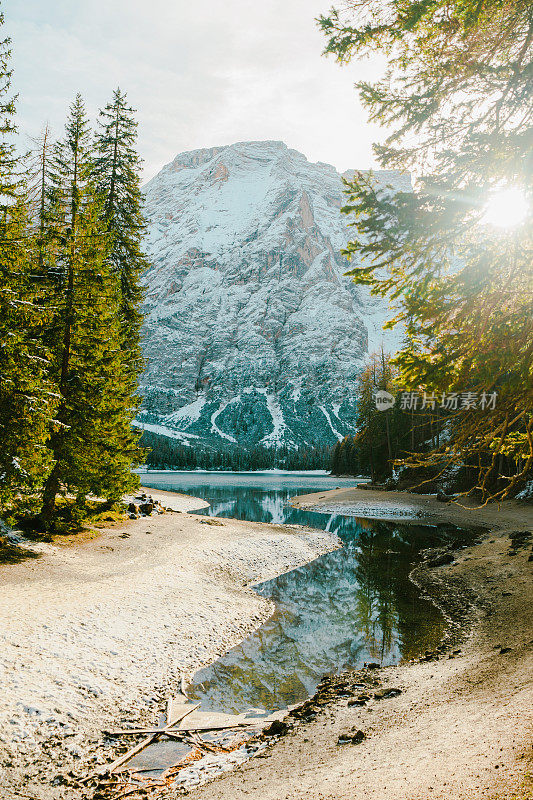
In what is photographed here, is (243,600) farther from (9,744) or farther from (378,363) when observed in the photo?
(378,363)

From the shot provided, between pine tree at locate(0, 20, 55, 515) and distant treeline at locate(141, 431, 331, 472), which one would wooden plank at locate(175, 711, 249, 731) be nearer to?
pine tree at locate(0, 20, 55, 515)

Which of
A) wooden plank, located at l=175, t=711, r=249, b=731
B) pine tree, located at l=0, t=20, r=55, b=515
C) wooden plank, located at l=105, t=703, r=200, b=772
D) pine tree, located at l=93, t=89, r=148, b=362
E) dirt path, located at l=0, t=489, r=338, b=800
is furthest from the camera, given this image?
pine tree, located at l=93, t=89, r=148, b=362

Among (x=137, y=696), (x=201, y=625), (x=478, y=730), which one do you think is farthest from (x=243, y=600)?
(x=478, y=730)

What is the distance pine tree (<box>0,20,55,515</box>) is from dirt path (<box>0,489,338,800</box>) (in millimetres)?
2744

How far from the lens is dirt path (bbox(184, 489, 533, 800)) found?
176 inches

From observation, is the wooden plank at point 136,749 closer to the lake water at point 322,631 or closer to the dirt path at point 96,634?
the dirt path at point 96,634

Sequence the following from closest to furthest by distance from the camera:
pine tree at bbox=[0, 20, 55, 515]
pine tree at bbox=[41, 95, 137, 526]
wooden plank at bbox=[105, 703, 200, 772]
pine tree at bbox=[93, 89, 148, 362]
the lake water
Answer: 1. wooden plank at bbox=[105, 703, 200, 772]
2. the lake water
3. pine tree at bbox=[0, 20, 55, 515]
4. pine tree at bbox=[41, 95, 137, 526]
5. pine tree at bbox=[93, 89, 148, 362]

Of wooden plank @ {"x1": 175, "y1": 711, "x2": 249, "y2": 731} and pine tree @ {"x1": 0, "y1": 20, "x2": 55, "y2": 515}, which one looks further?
pine tree @ {"x1": 0, "y1": 20, "x2": 55, "y2": 515}

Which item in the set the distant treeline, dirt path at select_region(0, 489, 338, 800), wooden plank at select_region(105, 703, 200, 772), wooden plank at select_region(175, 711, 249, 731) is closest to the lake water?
wooden plank at select_region(175, 711, 249, 731)

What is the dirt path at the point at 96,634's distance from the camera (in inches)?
264

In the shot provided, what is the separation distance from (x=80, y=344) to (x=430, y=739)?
1627cm

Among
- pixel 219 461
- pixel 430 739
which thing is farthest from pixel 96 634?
pixel 219 461

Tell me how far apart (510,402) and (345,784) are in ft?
16.0

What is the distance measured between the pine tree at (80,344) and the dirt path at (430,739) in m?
12.3
